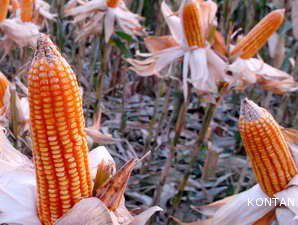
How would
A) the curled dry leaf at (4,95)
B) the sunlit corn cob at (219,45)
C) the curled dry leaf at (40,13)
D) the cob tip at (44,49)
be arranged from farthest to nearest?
the curled dry leaf at (40,13), the sunlit corn cob at (219,45), the curled dry leaf at (4,95), the cob tip at (44,49)

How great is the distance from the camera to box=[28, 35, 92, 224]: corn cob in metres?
0.94

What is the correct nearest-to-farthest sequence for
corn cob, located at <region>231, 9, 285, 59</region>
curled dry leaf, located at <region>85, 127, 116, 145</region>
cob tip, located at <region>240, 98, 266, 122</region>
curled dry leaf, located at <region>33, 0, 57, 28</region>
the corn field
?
the corn field < cob tip, located at <region>240, 98, 266, 122</region> < curled dry leaf, located at <region>85, 127, 116, 145</region> < corn cob, located at <region>231, 9, 285, 59</region> < curled dry leaf, located at <region>33, 0, 57, 28</region>

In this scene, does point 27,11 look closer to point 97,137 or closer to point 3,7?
point 3,7

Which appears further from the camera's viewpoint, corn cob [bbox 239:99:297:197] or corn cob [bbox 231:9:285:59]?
corn cob [bbox 231:9:285:59]

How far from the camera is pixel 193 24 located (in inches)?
87.2

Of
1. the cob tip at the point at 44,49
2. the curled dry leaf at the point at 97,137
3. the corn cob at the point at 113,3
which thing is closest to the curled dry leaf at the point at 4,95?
the curled dry leaf at the point at 97,137

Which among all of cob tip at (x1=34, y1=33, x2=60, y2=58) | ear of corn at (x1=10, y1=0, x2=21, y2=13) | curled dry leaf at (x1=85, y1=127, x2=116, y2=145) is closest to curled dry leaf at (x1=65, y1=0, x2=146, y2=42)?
ear of corn at (x1=10, y1=0, x2=21, y2=13)

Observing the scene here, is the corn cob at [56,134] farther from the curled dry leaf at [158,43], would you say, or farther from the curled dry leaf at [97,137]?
the curled dry leaf at [158,43]

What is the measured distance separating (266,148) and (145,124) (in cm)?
233

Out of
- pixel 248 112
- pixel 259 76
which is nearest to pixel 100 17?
pixel 259 76

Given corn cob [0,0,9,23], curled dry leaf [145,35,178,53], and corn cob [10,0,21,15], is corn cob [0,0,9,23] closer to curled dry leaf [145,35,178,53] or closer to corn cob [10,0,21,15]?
corn cob [10,0,21,15]

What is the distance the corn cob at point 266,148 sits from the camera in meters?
1.29

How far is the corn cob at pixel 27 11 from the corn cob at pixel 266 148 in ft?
4.57

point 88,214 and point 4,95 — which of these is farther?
point 4,95
